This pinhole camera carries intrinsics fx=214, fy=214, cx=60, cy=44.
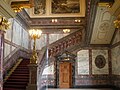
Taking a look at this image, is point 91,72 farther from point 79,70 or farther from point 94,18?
point 94,18

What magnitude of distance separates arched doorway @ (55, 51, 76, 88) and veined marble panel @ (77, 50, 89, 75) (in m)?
0.47

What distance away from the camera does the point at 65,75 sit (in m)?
16.4

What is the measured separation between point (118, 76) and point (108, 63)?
7.04ft

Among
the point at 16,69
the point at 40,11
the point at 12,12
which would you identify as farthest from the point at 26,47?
the point at 12,12

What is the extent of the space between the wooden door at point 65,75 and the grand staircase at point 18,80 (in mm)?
4630

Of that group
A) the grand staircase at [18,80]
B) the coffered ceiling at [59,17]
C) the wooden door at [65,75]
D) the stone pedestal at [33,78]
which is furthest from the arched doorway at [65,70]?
the stone pedestal at [33,78]

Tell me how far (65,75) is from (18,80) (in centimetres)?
620

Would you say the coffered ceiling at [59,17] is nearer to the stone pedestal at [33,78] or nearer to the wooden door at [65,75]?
the wooden door at [65,75]

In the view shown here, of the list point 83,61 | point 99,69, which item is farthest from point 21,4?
point 99,69

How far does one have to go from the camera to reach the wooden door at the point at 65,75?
637 inches

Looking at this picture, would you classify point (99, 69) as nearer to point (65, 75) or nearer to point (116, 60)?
point (116, 60)

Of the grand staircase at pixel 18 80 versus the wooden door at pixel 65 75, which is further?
the wooden door at pixel 65 75

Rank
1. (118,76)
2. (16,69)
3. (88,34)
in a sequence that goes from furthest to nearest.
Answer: (88,34), (118,76), (16,69)

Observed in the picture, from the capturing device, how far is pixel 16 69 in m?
12.1
